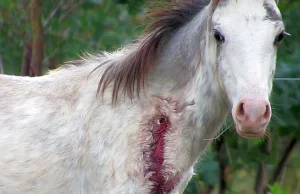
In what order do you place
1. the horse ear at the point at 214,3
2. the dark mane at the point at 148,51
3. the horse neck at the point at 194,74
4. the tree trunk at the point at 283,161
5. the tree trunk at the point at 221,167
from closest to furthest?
the horse ear at the point at 214,3, the horse neck at the point at 194,74, the dark mane at the point at 148,51, the tree trunk at the point at 221,167, the tree trunk at the point at 283,161

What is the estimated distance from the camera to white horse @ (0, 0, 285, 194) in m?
4.41

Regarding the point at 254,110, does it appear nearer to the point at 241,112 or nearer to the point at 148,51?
the point at 241,112

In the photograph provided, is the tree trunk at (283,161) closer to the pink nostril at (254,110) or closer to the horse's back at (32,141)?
the horse's back at (32,141)

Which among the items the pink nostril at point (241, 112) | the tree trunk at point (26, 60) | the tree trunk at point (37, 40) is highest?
the pink nostril at point (241, 112)

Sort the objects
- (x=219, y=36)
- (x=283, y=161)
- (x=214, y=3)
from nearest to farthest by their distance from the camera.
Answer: (x=219, y=36) → (x=214, y=3) → (x=283, y=161)

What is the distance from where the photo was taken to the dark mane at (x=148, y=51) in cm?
452

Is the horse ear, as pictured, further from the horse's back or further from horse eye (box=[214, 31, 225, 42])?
the horse's back

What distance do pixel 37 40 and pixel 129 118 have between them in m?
2.48

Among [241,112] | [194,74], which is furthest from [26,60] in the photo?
[241,112]

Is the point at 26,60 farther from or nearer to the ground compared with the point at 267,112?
nearer to the ground

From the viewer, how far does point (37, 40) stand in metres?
6.80

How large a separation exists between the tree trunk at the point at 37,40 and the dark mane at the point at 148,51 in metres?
2.24

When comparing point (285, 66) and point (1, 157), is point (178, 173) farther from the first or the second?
point (285, 66)

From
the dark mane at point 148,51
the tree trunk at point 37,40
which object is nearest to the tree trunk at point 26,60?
the tree trunk at point 37,40
